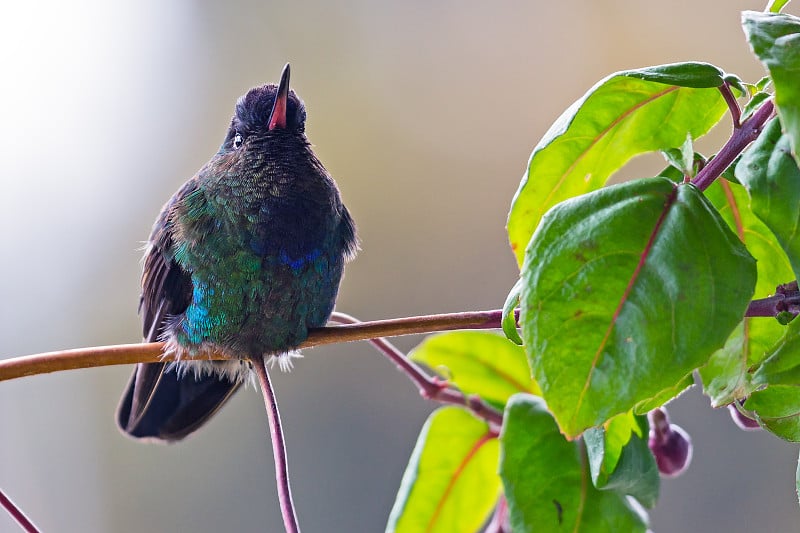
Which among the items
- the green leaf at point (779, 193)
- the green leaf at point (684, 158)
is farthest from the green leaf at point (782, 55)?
the green leaf at point (684, 158)

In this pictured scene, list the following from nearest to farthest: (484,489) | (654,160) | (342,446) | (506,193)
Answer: (484,489)
(342,446)
(654,160)
(506,193)

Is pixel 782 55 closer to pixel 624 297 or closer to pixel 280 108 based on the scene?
pixel 624 297

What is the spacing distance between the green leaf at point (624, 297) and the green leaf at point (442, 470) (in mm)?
643

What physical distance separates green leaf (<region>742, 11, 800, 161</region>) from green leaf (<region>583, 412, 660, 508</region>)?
1.24ft

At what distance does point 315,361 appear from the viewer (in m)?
3.45

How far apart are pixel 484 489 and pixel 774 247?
638 mm

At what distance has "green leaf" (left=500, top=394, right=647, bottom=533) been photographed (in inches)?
36.8

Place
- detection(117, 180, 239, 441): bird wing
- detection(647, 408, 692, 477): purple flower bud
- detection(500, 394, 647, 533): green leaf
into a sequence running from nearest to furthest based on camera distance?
detection(500, 394, 647, 533): green leaf < detection(647, 408, 692, 477): purple flower bud < detection(117, 180, 239, 441): bird wing

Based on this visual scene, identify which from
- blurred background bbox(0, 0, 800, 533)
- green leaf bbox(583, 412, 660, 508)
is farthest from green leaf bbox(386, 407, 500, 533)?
blurred background bbox(0, 0, 800, 533)

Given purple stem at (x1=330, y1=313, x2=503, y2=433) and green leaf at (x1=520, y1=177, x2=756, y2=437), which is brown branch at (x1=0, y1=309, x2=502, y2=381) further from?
purple stem at (x1=330, y1=313, x2=503, y2=433)

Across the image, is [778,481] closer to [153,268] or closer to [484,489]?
[484,489]

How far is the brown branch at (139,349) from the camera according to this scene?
787 millimetres

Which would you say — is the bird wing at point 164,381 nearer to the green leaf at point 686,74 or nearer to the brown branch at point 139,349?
the brown branch at point 139,349

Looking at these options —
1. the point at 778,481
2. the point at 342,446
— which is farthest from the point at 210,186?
the point at 778,481
